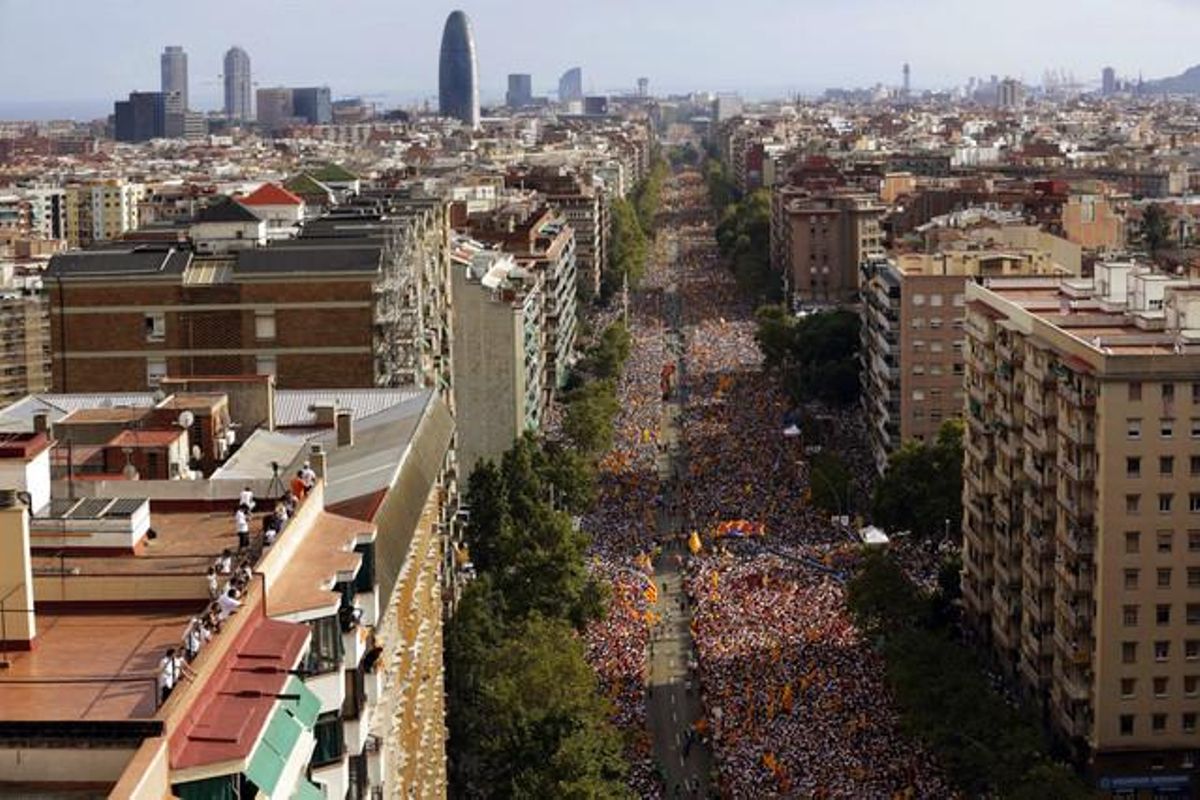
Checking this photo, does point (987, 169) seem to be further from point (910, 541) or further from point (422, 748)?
point (422, 748)

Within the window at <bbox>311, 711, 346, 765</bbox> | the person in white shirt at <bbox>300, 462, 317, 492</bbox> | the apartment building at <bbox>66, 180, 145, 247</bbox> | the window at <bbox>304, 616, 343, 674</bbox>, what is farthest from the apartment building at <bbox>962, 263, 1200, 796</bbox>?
the apartment building at <bbox>66, 180, 145, 247</bbox>

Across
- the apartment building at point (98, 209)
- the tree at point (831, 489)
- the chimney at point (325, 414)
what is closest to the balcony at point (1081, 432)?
the chimney at point (325, 414)

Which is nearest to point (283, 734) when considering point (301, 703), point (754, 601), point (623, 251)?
point (301, 703)

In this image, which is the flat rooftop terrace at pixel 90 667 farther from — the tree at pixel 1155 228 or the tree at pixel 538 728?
the tree at pixel 1155 228

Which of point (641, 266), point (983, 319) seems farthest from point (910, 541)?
point (641, 266)

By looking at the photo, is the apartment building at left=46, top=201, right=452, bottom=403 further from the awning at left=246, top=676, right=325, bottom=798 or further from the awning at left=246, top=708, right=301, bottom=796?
the awning at left=246, top=708, right=301, bottom=796

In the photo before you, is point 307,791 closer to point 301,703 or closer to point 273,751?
point 301,703
